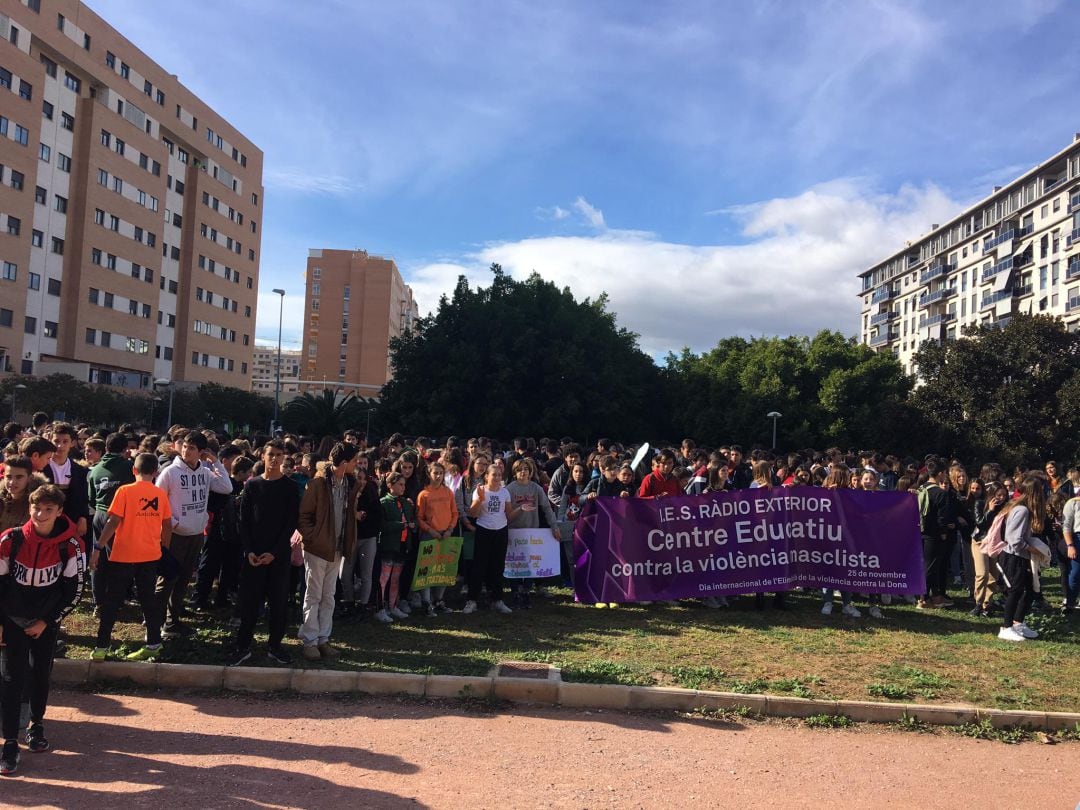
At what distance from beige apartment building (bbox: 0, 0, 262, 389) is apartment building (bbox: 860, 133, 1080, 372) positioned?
61.5 metres

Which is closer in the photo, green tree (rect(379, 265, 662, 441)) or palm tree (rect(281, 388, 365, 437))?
green tree (rect(379, 265, 662, 441))

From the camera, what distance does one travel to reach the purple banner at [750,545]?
966 cm

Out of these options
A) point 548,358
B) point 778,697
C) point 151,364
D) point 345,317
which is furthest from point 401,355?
point 345,317

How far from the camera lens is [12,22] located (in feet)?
164

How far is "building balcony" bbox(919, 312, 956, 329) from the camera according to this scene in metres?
88.2

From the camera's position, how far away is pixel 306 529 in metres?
7.18

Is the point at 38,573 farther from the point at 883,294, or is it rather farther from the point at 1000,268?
the point at 883,294

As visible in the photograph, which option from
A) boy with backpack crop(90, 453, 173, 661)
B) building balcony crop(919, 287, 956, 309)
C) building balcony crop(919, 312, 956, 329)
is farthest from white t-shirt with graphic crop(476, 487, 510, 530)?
building balcony crop(919, 287, 956, 309)

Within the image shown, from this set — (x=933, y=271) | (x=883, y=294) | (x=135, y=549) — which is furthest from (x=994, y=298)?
(x=135, y=549)

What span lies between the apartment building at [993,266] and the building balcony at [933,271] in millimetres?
114

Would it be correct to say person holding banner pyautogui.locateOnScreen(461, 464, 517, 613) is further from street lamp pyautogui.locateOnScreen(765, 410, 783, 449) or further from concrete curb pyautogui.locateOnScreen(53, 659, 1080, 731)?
street lamp pyautogui.locateOnScreen(765, 410, 783, 449)

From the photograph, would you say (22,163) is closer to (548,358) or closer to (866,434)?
(548,358)

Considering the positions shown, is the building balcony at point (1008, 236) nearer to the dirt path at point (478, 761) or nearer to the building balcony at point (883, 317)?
the building balcony at point (883, 317)

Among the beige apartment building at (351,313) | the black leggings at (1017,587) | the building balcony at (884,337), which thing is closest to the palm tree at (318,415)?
the black leggings at (1017,587)
